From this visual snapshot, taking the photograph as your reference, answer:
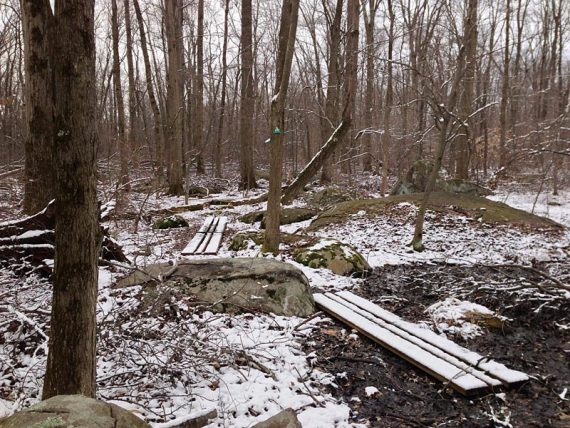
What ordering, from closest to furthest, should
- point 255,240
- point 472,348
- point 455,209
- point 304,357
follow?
point 304,357, point 472,348, point 255,240, point 455,209

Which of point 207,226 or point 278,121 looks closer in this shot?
point 278,121

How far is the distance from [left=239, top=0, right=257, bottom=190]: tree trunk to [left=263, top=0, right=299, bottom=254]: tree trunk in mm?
8293


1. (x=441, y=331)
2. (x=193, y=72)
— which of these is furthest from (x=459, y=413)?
(x=193, y=72)

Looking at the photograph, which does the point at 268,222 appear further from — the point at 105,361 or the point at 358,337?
the point at 105,361

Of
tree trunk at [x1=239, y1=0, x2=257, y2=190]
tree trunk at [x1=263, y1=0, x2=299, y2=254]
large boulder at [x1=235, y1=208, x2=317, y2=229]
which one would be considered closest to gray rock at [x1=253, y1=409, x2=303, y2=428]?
tree trunk at [x1=263, y1=0, x2=299, y2=254]

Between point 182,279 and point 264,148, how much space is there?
90.6 ft

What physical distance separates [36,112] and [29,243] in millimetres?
2399

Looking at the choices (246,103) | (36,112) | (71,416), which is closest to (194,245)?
(36,112)

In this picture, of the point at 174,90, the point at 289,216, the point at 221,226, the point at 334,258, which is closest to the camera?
the point at 334,258

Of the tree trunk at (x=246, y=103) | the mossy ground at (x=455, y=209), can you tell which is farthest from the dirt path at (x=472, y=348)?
the tree trunk at (x=246, y=103)

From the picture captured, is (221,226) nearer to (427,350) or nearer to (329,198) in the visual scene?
(329,198)

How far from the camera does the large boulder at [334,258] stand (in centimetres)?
718

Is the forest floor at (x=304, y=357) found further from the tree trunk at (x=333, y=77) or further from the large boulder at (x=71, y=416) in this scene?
the tree trunk at (x=333, y=77)

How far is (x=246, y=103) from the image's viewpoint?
1712cm
